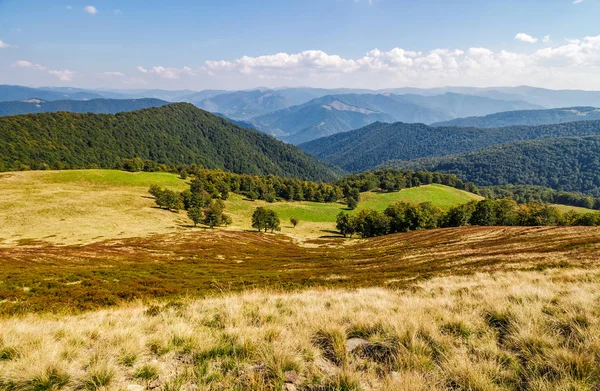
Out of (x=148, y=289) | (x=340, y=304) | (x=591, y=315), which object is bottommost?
(x=148, y=289)

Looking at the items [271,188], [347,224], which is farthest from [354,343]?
[271,188]

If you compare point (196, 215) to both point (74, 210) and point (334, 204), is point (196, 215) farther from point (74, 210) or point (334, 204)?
point (334, 204)

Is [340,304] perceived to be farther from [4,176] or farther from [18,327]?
[4,176]

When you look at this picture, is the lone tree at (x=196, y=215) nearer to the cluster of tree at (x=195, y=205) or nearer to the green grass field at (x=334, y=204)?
the cluster of tree at (x=195, y=205)

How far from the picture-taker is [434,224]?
97.3 m

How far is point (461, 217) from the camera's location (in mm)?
98375

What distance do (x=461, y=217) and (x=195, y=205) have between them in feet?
344

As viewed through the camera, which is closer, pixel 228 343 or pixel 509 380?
pixel 509 380

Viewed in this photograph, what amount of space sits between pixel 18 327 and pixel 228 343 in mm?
6190

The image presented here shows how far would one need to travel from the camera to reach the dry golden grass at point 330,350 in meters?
4.98

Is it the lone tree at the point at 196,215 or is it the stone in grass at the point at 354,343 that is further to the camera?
the lone tree at the point at 196,215

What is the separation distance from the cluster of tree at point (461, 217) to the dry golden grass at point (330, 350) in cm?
9620

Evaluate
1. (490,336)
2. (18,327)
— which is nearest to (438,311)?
(490,336)

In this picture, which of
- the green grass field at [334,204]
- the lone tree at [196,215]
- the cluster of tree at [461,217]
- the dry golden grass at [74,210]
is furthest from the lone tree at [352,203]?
the dry golden grass at [74,210]
